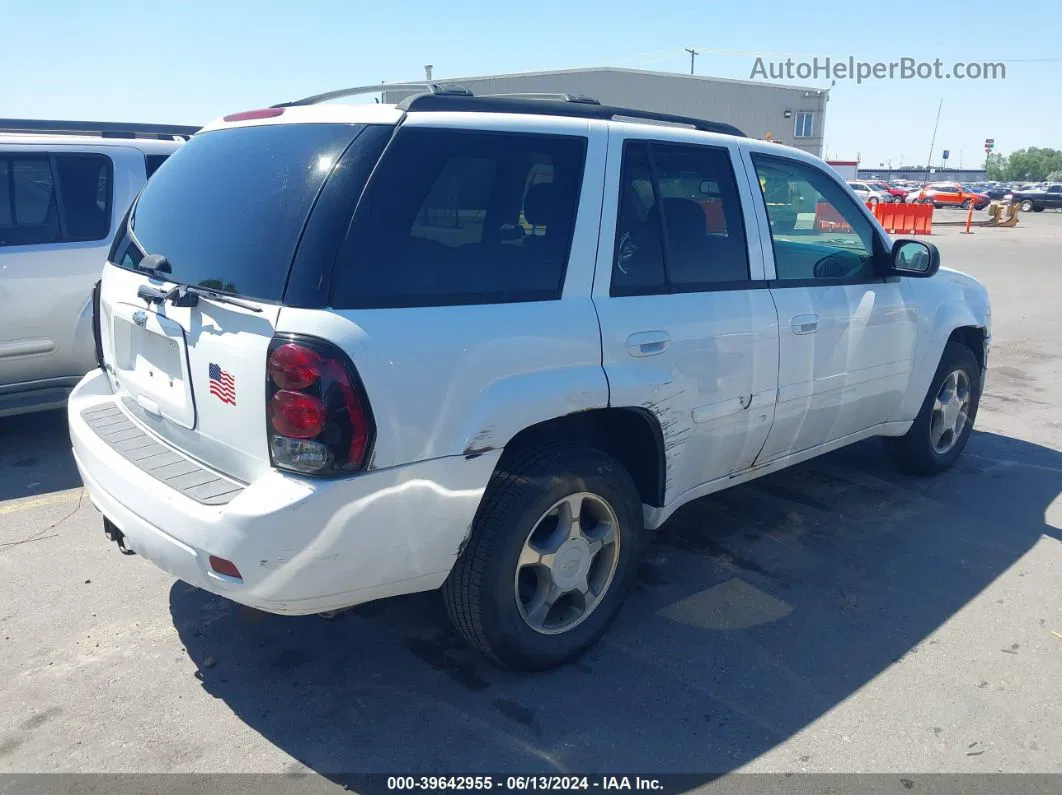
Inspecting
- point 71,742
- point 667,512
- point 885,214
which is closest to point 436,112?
point 667,512

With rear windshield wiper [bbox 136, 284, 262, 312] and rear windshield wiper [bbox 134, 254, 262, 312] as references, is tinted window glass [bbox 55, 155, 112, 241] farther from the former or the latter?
rear windshield wiper [bbox 136, 284, 262, 312]

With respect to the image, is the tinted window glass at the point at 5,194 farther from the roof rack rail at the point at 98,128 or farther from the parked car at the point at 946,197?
the parked car at the point at 946,197

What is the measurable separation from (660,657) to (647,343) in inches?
47.5

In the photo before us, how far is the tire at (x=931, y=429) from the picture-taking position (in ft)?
16.6

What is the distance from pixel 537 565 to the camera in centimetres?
310

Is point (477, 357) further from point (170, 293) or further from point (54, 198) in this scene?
point (54, 198)

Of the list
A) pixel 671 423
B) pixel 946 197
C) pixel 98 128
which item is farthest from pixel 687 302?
pixel 946 197

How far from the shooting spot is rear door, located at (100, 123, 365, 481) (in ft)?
8.51

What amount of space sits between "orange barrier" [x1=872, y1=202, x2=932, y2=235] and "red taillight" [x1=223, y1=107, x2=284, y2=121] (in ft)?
92.3

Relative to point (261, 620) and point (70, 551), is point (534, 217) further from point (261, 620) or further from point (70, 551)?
point (70, 551)

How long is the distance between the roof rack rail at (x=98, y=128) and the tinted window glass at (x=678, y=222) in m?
4.14

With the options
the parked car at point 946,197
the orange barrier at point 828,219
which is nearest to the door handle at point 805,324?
the orange barrier at point 828,219

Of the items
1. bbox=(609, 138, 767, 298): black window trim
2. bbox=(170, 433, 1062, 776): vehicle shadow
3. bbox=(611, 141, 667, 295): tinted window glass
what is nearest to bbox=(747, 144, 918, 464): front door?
bbox=(609, 138, 767, 298): black window trim

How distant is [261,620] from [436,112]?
83.5 inches
